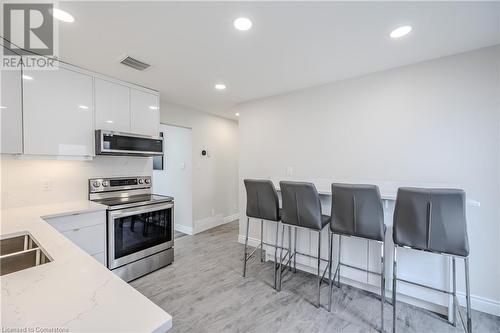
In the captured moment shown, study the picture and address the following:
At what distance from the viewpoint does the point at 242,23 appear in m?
1.72

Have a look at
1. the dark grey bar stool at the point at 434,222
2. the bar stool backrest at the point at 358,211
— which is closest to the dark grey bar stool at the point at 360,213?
the bar stool backrest at the point at 358,211

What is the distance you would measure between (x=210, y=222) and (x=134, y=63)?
324cm

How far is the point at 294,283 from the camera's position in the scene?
2.62 meters

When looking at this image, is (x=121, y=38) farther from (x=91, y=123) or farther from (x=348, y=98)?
(x=348, y=98)

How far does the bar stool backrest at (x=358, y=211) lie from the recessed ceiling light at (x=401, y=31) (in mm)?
1268

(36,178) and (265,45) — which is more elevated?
(265,45)

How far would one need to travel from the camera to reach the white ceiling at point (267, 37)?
62.1 inches

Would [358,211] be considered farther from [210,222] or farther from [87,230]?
[210,222]

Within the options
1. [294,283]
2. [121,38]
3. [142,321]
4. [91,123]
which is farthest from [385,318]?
[91,123]

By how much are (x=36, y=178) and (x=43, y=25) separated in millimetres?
1520

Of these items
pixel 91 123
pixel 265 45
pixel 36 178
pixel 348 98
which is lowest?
pixel 36 178

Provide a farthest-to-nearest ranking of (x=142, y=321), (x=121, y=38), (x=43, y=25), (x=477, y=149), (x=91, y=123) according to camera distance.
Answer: (x=91, y=123) → (x=477, y=149) → (x=121, y=38) → (x=43, y=25) → (x=142, y=321)

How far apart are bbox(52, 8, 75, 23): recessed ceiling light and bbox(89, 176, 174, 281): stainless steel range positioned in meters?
1.68

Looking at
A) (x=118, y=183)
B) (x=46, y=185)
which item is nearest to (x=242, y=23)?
(x=118, y=183)
